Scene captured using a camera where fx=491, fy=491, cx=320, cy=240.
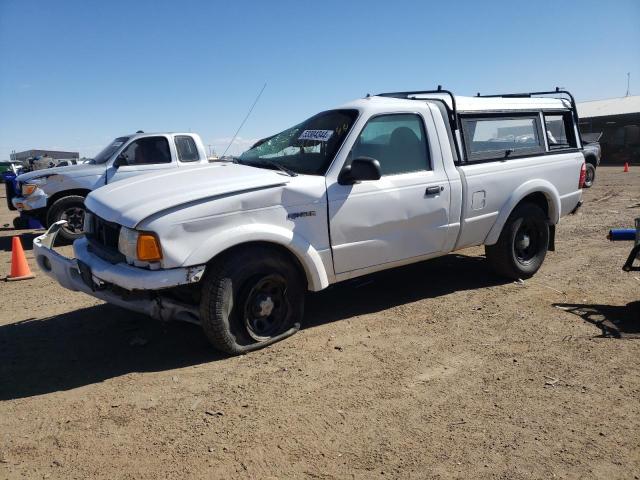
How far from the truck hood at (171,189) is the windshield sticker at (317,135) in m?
0.59

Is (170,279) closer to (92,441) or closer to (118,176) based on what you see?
(92,441)

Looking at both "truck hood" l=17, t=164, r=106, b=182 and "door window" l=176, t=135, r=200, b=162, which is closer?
"truck hood" l=17, t=164, r=106, b=182

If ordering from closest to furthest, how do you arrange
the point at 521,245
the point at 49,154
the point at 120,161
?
the point at 521,245
the point at 120,161
the point at 49,154

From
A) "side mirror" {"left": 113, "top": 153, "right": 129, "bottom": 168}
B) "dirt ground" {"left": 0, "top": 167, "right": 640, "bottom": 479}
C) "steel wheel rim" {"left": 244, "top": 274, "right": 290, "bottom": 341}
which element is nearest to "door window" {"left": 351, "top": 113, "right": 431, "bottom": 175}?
"steel wheel rim" {"left": 244, "top": 274, "right": 290, "bottom": 341}

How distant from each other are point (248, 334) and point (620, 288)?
4.12 meters

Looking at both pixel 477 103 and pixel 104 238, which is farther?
pixel 477 103

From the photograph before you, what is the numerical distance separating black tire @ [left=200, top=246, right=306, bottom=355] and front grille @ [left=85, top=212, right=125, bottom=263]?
748mm

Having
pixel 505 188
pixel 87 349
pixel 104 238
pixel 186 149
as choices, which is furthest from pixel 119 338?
pixel 186 149

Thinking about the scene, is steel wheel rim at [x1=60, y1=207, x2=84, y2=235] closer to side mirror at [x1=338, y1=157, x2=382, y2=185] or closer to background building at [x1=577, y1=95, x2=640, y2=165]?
side mirror at [x1=338, y1=157, x2=382, y2=185]

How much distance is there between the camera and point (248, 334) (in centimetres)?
383

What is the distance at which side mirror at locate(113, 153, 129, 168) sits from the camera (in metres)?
8.93

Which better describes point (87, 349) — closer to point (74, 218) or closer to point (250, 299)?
point (250, 299)

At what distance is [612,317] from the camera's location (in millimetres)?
4543

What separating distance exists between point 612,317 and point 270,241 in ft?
10.7
